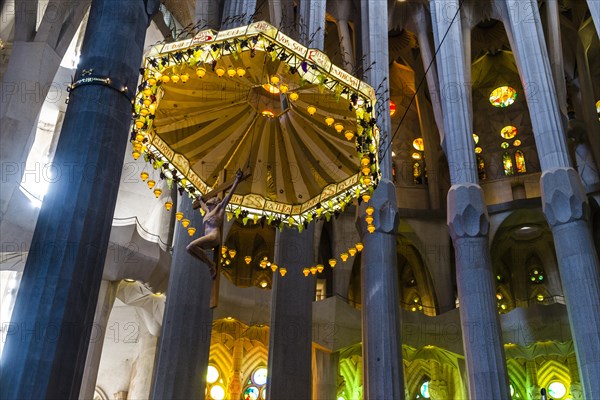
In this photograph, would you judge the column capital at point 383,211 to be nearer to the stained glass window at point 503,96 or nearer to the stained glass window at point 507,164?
the stained glass window at point 507,164

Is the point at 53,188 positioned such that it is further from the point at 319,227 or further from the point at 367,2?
the point at 319,227

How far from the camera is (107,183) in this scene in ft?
24.3

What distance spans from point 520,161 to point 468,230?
9.47 metres

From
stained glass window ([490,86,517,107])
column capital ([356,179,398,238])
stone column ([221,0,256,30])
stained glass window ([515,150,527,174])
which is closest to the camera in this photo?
stone column ([221,0,256,30])

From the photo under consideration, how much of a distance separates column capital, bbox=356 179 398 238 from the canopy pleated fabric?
4638 mm

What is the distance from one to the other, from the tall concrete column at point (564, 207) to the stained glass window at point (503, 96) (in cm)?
754

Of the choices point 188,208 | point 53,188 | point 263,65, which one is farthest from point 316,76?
point 188,208

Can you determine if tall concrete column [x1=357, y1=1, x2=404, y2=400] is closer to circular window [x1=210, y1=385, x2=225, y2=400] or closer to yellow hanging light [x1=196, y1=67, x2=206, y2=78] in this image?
yellow hanging light [x1=196, y1=67, x2=206, y2=78]

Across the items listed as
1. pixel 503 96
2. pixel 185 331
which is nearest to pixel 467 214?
pixel 185 331

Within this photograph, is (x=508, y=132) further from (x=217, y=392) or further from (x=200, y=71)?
(x=200, y=71)

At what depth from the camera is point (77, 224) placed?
6969mm

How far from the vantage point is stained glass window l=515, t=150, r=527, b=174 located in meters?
22.0

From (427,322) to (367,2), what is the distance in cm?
978

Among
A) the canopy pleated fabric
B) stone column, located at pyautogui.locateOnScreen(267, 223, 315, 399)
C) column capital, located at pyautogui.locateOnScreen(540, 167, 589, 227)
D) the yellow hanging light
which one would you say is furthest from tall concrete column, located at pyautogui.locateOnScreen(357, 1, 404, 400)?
the yellow hanging light
